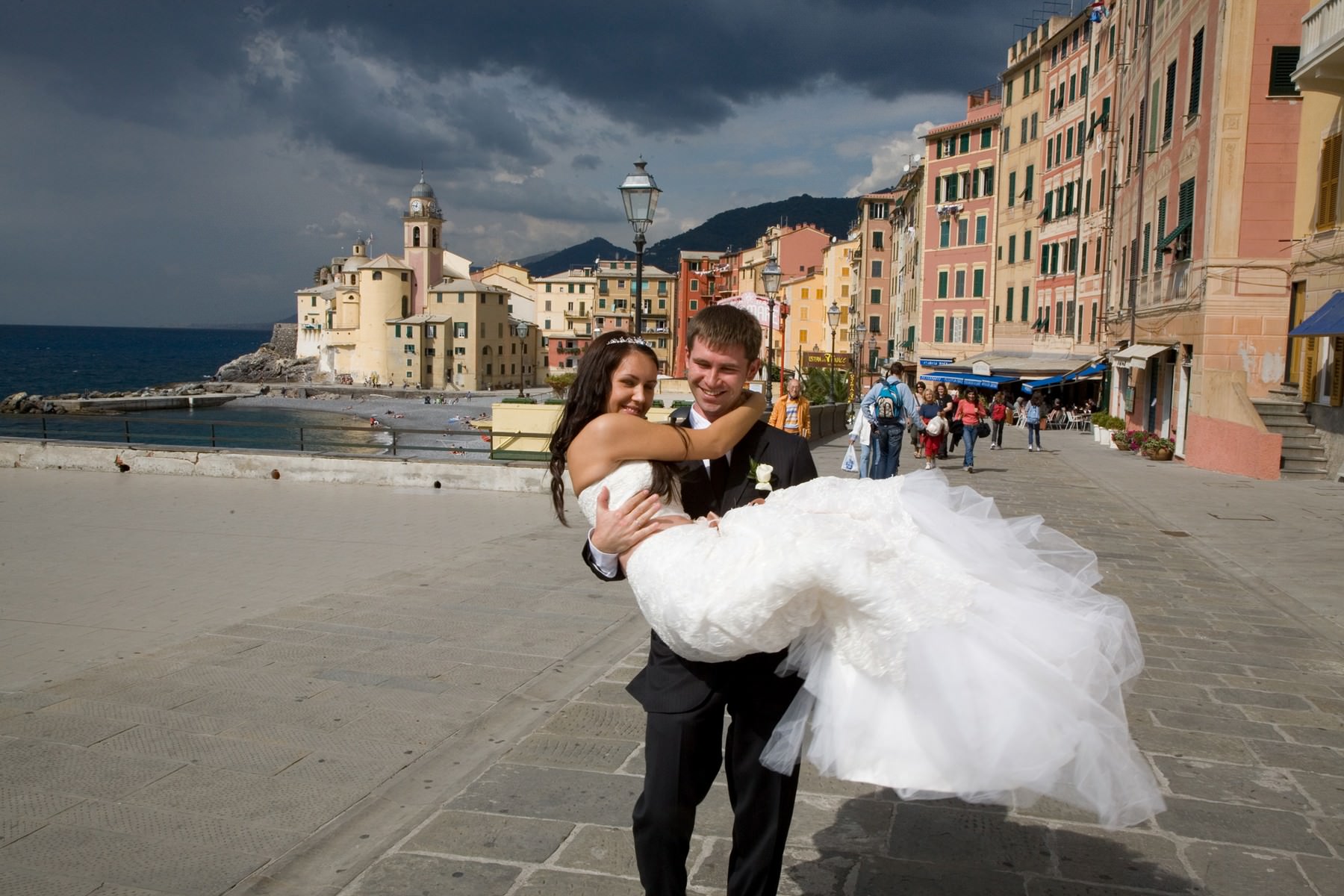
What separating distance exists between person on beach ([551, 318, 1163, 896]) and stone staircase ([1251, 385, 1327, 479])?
17.7 metres

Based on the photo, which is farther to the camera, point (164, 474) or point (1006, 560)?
point (164, 474)

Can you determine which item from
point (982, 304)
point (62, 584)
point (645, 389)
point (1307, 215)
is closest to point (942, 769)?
point (645, 389)

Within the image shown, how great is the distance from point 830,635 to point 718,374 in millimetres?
802

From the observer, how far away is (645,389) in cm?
292

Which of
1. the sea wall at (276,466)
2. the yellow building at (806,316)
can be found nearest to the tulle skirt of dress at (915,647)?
the sea wall at (276,466)

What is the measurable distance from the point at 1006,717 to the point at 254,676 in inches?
197

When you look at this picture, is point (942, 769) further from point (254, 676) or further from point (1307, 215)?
point (1307, 215)

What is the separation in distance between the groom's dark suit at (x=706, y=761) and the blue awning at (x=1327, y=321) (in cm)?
1609

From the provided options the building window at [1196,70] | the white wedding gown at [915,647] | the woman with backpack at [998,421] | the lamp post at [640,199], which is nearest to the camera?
the white wedding gown at [915,647]

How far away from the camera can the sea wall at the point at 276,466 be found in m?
16.8

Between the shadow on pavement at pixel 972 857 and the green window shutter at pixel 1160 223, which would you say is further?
the green window shutter at pixel 1160 223

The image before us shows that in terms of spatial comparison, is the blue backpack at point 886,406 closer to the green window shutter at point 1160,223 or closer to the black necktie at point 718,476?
the black necktie at point 718,476

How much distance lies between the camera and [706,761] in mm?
2877

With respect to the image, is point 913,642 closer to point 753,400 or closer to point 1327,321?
point 753,400
